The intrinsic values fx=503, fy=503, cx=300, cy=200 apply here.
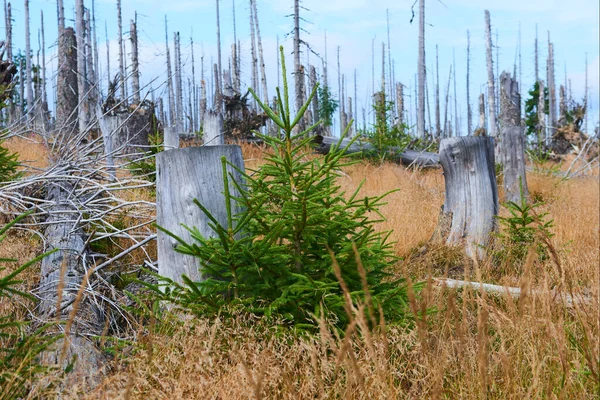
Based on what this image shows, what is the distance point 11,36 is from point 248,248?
32707mm

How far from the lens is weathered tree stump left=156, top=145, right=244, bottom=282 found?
278 cm

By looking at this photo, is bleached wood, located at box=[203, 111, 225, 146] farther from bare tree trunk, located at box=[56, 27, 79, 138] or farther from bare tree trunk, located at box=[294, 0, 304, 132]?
bare tree trunk, located at box=[294, 0, 304, 132]

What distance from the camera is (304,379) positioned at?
214cm

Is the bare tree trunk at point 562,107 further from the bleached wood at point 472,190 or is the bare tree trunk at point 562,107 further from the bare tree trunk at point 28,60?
the bare tree trunk at point 28,60

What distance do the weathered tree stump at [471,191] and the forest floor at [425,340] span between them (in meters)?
0.29

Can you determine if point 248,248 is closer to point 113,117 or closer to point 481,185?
point 481,185

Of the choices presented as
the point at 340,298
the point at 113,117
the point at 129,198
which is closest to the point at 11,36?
the point at 113,117

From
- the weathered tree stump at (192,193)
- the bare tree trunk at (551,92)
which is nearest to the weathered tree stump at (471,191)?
the weathered tree stump at (192,193)

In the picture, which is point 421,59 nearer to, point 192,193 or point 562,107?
point 562,107

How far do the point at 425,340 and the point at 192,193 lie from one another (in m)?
1.67

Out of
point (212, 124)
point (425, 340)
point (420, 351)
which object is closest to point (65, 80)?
point (212, 124)

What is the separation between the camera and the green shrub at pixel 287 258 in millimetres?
2387

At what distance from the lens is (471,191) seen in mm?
5508

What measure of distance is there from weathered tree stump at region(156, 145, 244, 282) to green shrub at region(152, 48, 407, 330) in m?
0.13
